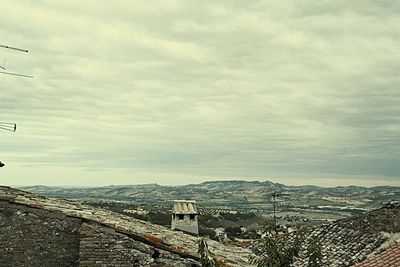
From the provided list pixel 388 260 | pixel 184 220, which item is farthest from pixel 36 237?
pixel 184 220

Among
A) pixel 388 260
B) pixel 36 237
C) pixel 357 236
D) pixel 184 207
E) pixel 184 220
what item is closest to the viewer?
pixel 36 237

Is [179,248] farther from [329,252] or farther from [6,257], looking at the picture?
[329,252]

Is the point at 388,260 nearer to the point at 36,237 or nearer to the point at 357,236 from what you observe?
the point at 357,236

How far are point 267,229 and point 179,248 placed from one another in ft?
9.66

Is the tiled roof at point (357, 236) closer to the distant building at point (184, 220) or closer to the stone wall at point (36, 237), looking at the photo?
the distant building at point (184, 220)

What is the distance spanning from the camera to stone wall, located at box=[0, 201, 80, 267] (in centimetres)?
860

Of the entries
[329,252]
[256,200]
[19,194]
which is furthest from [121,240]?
[256,200]

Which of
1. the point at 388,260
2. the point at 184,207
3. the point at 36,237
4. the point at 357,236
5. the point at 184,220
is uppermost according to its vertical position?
the point at 184,207

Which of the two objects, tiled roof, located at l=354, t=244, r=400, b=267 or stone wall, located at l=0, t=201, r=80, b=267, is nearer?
stone wall, located at l=0, t=201, r=80, b=267

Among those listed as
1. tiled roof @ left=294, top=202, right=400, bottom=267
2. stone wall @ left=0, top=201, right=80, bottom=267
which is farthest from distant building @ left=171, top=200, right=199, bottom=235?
stone wall @ left=0, top=201, right=80, bottom=267

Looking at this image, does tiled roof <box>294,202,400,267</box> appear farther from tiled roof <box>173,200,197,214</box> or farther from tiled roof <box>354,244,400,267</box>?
tiled roof <box>173,200,197,214</box>

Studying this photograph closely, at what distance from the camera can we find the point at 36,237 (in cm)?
869

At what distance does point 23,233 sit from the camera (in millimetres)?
8672

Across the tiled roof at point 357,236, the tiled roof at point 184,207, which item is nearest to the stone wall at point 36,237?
the tiled roof at point 357,236
